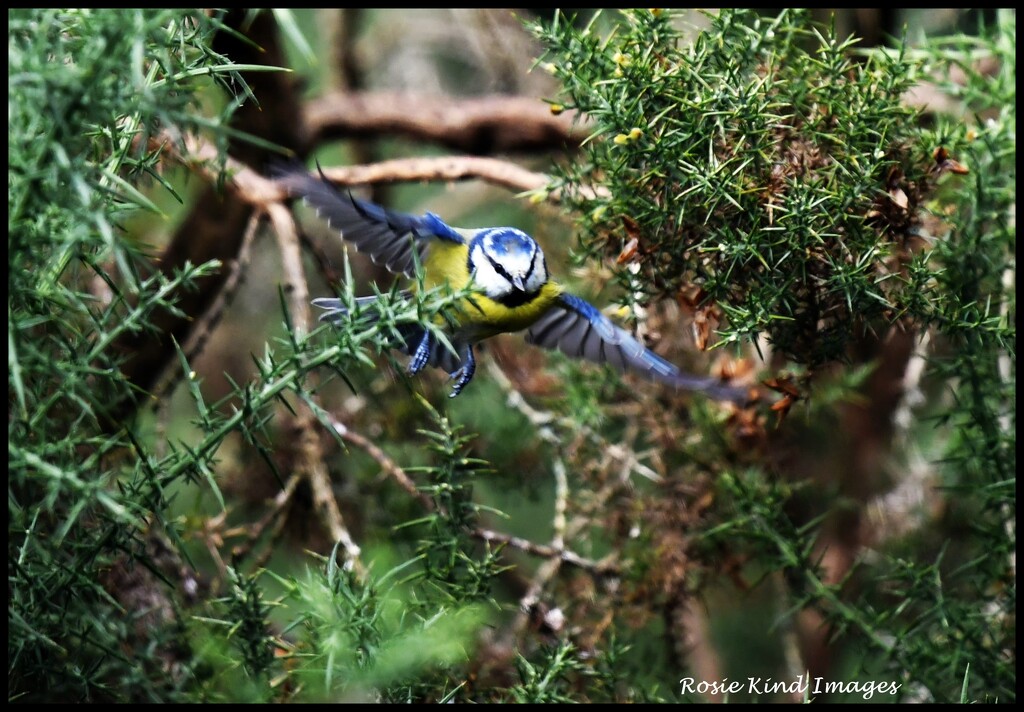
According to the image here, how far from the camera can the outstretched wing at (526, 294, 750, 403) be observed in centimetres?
205

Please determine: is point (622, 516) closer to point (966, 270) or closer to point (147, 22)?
point (966, 270)

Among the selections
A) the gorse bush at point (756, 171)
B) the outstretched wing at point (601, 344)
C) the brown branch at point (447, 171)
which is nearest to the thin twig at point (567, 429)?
the outstretched wing at point (601, 344)

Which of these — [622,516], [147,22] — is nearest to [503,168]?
[622,516]

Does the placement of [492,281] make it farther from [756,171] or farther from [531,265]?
[756,171]

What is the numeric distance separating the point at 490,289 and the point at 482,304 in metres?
0.04

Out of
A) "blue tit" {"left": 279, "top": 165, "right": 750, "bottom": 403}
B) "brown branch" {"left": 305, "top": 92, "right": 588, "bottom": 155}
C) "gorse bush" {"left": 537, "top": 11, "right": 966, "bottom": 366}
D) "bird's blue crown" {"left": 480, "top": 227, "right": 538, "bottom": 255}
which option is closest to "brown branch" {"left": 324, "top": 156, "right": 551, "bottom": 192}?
"blue tit" {"left": 279, "top": 165, "right": 750, "bottom": 403}

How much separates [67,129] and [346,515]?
74.7 inches

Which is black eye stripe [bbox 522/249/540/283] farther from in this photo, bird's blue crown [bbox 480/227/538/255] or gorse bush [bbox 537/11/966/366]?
gorse bush [bbox 537/11/966/366]

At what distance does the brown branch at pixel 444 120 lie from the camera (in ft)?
10.7

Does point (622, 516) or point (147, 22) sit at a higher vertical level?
point (147, 22)

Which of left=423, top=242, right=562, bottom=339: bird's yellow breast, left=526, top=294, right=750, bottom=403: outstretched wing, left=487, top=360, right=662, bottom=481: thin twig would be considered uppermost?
left=423, top=242, right=562, bottom=339: bird's yellow breast

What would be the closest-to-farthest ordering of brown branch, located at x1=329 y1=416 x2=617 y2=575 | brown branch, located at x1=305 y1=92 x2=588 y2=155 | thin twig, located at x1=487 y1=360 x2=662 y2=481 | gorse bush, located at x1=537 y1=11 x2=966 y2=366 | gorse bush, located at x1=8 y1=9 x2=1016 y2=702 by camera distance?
1. gorse bush, located at x1=8 y1=9 x2=1016 y2=702
2. gorse bush, located at x1=537 y1=11 x2=966 y2=366
3. brown branch, located at x1=329 y1=416 x2=617 y2=575
4. thin twig, located at x1=487 y1=360 x2=662 y2=481
5. brown branch, located at x1=305 y1=92 x2=588 y2=155

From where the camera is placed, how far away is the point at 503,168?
96.1 inches

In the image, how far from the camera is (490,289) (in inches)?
79.6
